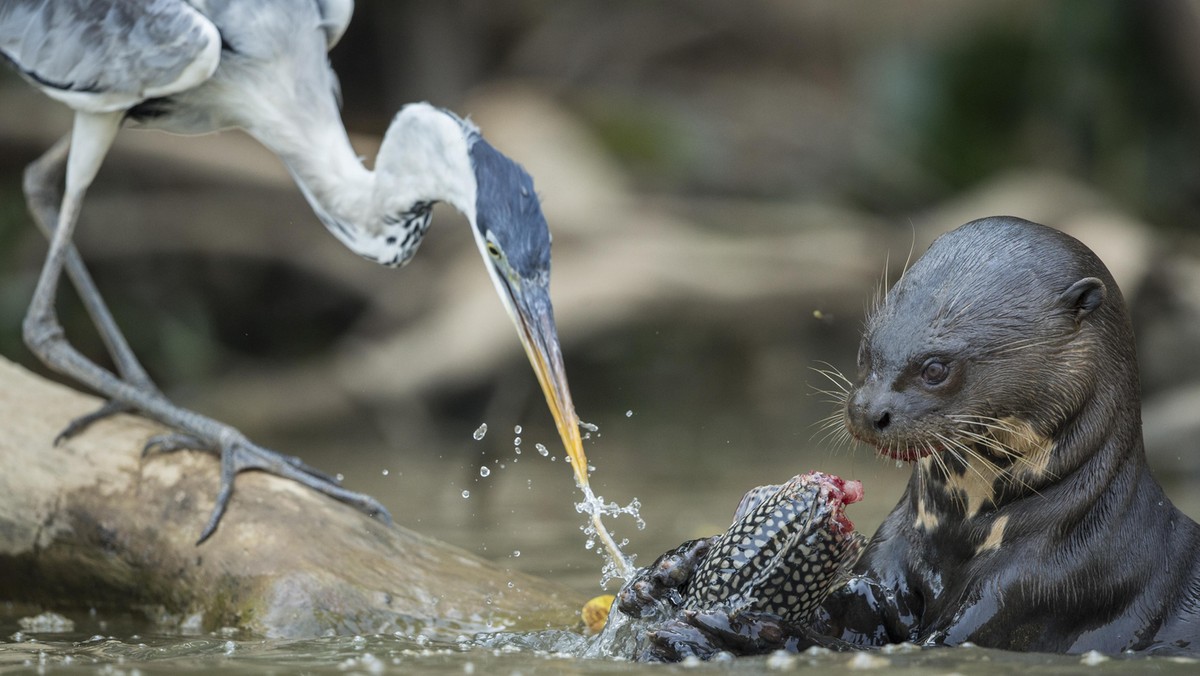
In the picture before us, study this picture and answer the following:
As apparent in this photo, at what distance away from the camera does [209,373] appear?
8.83m

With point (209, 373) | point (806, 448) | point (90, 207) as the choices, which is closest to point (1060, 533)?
point (806, 448)

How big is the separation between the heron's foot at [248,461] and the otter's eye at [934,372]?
6.54ft

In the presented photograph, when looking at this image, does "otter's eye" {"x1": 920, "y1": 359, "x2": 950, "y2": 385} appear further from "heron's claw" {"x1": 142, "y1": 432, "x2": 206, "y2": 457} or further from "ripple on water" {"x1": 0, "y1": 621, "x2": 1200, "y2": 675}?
"heron's claw" {"x1": 142, "y1": 432, "x2": 206, "y2": 457}

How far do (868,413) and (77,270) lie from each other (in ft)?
11.1

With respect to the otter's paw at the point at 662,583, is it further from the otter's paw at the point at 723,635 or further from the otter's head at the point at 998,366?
the otter's head at the point at 998,366

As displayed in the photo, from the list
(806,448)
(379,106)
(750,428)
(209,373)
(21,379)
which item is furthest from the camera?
(379,106)

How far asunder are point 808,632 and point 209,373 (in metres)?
6.41

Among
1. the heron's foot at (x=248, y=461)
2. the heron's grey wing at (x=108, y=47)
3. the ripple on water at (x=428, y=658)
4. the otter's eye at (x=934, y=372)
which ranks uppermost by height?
the heron's grey wing at (x=108, y=47)

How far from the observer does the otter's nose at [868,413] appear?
310cm

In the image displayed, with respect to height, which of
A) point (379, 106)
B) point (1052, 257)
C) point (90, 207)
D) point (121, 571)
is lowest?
point (121, 571)

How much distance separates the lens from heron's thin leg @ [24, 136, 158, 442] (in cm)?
492

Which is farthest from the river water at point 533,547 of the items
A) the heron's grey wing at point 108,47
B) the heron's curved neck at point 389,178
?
the heron's grey wing at point 108,47

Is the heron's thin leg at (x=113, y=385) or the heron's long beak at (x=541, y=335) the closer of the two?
the heron's long beak at (x=541, y=335)

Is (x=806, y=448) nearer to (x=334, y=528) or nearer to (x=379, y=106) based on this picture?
(x=334, y=528)
